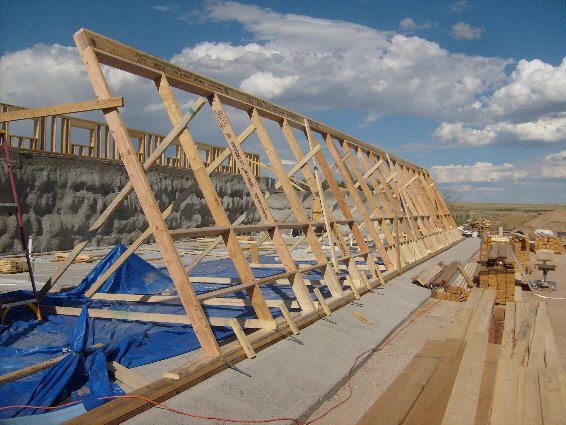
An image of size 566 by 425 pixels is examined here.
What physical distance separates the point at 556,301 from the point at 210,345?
9.02 metres

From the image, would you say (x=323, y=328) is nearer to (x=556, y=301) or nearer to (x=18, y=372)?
(x=18, y=372)

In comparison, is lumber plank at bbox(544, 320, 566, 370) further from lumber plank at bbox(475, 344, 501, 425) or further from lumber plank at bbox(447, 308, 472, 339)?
lumber plank at bbox(447, 308, 472, 339)

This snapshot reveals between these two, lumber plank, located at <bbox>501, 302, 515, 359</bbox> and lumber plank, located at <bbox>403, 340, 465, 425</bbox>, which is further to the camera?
lumber plank, located at <bbox>501, 302, 515, 359</bbox>

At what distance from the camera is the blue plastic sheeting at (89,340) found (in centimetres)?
428

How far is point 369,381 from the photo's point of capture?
5539 mm

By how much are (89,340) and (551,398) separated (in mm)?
4530

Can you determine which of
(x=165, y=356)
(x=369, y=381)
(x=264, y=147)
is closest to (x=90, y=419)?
(x=165, y=356)

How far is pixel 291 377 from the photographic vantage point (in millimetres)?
4941

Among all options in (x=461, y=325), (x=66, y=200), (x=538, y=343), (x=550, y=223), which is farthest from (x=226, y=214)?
(x=550, y=223)

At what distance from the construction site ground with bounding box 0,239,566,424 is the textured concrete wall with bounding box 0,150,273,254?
243 inches

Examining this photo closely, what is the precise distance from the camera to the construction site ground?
4.19 m

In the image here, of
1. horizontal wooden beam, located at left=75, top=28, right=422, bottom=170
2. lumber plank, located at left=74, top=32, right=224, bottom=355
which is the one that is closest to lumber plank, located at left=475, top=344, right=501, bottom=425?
lumber plank, located at left=74, top=32, right=224, bottom=355

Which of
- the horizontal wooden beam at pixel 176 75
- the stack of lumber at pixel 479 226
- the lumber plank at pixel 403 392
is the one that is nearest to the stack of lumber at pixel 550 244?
the stack of lumber at pixel 479 226

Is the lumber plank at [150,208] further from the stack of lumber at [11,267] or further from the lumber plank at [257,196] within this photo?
the stack of lumber at [11,267]
